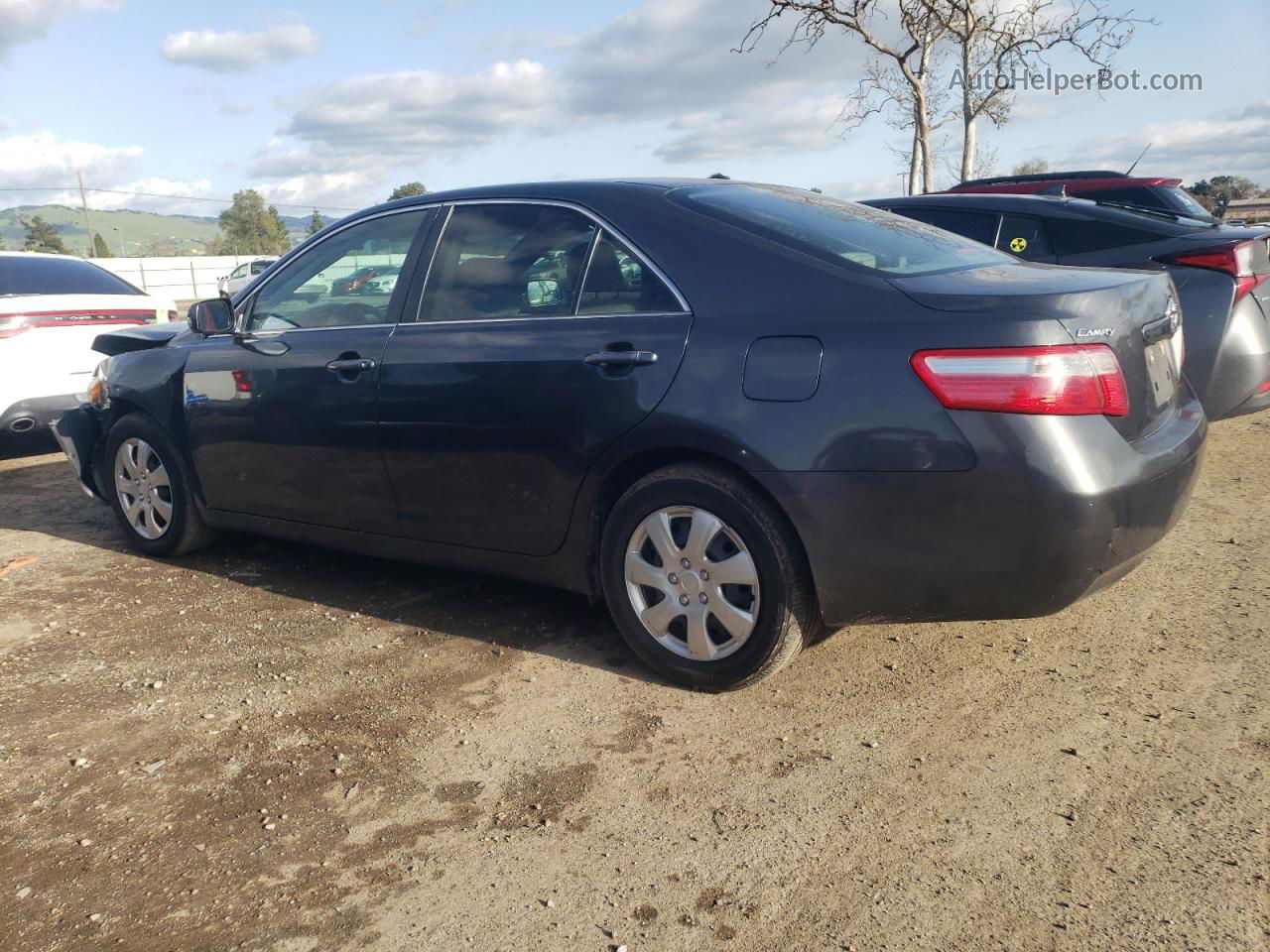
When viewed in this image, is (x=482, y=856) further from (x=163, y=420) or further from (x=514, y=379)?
(x=163, y=420)

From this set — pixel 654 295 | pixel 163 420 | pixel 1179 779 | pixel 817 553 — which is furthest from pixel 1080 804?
pixel 163 420

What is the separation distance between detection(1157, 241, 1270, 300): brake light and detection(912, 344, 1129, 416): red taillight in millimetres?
3008

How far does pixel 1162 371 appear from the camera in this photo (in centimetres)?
341

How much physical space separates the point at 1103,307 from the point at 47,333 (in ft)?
22.3

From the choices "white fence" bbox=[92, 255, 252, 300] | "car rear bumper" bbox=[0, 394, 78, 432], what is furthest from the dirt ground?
"white fence" bbox=[92, 255, 252, 300]

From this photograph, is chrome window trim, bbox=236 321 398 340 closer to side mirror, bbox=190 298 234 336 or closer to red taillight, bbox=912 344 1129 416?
side mirror, bbox=190 298 234 336

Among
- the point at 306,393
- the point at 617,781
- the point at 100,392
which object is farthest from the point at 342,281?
the point at 617,781

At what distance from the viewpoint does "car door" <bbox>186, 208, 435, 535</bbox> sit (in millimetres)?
4270

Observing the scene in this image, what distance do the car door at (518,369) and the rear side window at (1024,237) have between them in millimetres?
3697

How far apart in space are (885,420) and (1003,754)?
3.30 ft

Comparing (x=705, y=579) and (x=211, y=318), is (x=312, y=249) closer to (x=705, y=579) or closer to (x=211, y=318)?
(x=211, y=318)

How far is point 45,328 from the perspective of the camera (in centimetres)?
725

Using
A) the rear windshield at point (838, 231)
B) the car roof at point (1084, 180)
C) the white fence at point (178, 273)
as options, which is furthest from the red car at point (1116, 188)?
the white fence at point (178, 273)

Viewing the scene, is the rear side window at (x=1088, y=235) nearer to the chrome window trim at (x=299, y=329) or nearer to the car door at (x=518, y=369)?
the car door at (x=518, y=369)
